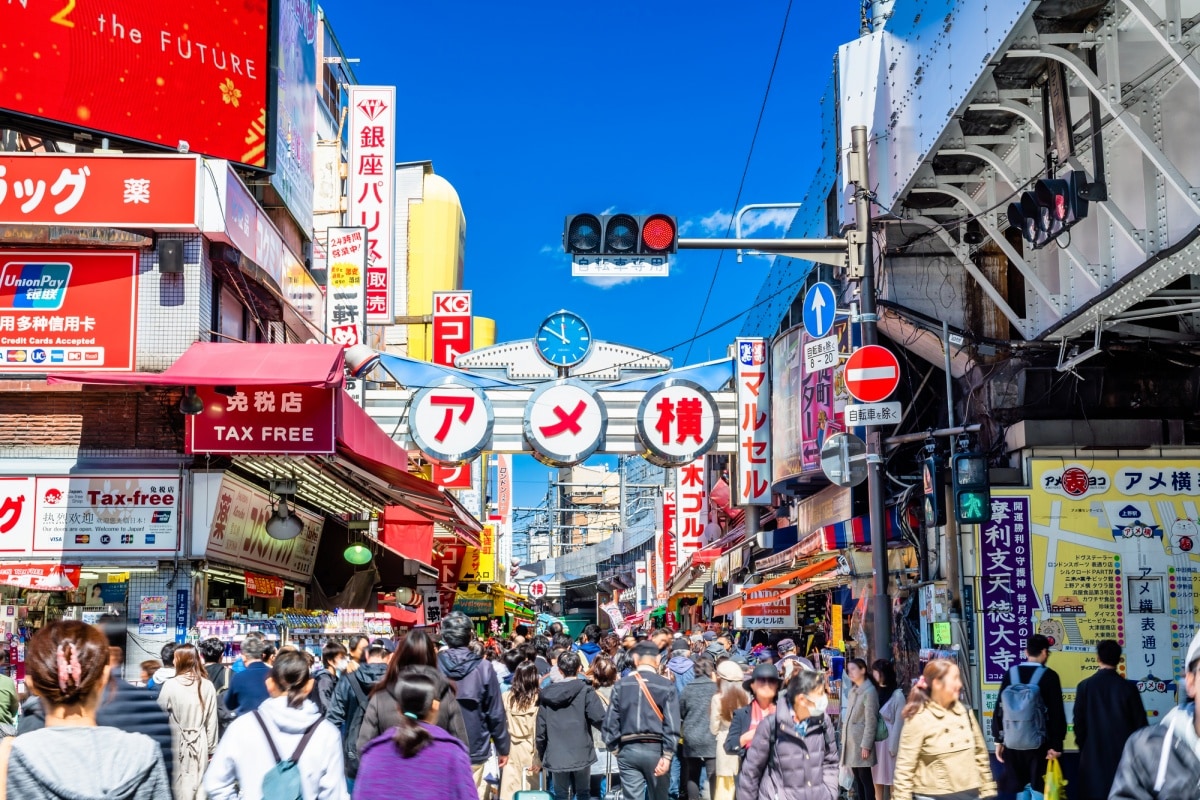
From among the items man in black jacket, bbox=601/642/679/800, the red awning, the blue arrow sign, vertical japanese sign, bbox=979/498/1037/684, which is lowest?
man in black jacket, bbox=601/642/679/800

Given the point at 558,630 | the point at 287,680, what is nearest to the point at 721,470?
the point at 558,630

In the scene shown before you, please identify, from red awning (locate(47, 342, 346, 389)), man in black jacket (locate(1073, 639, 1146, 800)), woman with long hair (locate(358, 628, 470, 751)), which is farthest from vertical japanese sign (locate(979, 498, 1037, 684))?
woman with long hair (locate(358, 628, 470, 751))

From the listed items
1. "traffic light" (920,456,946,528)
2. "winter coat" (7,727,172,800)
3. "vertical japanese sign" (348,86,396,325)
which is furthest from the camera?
"vertical japanese sign" (348,86,396,325)

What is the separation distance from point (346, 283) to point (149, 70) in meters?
7.01

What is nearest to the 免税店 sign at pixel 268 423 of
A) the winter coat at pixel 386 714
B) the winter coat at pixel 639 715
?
the winter coat at pixel 639 715

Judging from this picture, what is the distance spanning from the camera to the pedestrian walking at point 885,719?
11672mm

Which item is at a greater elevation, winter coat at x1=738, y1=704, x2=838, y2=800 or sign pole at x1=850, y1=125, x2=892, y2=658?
sign pole at x1=850, y1=125, x2=892, y2=658

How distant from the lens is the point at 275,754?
6.90 meters

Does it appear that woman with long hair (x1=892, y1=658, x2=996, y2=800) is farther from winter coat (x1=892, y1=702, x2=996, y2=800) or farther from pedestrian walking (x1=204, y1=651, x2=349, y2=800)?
pedestrian walking (x1=204, y1=651, x2=349, y2=800)

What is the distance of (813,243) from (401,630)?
15.9 m

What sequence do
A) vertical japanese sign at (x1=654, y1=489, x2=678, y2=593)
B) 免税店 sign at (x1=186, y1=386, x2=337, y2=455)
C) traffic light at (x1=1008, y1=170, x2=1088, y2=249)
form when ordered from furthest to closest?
vertical japanese sign at (x1=654, y1=489, x2=678, y2=593) < 免税店 sign at (x1=186, y1=386, x2=337, y2=455) < traffic light at (x1=1008, y1=170, x2=1088, y2=249)

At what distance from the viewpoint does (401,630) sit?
27.1 meters

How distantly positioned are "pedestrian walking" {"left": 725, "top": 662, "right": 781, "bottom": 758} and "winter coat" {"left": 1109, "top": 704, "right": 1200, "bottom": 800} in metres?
4.93

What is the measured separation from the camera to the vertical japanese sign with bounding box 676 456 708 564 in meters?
45.0
